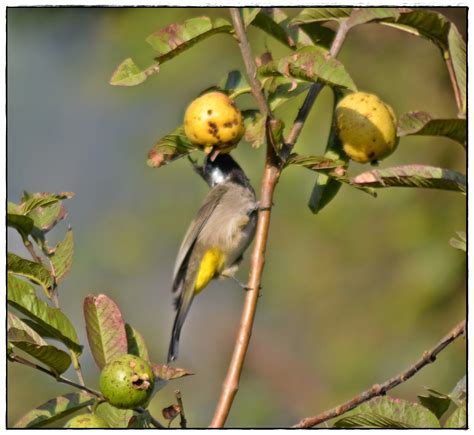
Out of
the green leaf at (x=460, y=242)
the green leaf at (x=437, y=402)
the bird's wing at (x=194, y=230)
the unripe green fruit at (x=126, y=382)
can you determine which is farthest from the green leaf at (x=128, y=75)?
the bird's wing at (x=194, y=230)

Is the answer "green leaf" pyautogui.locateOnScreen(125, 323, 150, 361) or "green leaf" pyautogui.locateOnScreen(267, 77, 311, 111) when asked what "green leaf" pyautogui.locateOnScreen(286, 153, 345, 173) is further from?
"green leaf" pyautogui.locateOnScreen(125, 323, 150, 361)

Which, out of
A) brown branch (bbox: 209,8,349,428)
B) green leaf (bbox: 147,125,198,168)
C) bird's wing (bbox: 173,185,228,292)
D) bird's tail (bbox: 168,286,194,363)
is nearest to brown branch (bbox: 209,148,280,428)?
brown branch (bbox: 209,8,349,428)

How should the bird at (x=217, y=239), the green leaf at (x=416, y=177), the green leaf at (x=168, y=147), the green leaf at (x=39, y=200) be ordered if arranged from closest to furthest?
the green leaf at (x=416, y=177), the green leaf at (x=39, y=200), the green leaf at (x=168, y=147), the bird at (x=217, y=239)

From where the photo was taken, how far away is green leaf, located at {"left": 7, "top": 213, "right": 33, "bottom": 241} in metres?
1.40

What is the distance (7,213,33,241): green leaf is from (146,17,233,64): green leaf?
0.31m

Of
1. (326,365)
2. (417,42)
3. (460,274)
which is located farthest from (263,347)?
(417,42)

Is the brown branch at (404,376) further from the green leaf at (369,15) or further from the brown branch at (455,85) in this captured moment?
the green leaf at (369,15)

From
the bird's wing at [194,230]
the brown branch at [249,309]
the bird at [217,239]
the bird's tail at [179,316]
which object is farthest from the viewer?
the bird at [217,239]

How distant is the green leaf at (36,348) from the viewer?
1.33m

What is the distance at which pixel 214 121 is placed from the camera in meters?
1.38

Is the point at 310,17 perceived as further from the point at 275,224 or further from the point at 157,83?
the point at 157,83

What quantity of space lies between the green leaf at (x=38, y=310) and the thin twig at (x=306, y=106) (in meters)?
0.40

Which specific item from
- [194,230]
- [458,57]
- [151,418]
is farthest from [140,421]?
[194,230]

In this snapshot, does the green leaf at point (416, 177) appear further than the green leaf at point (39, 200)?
No
